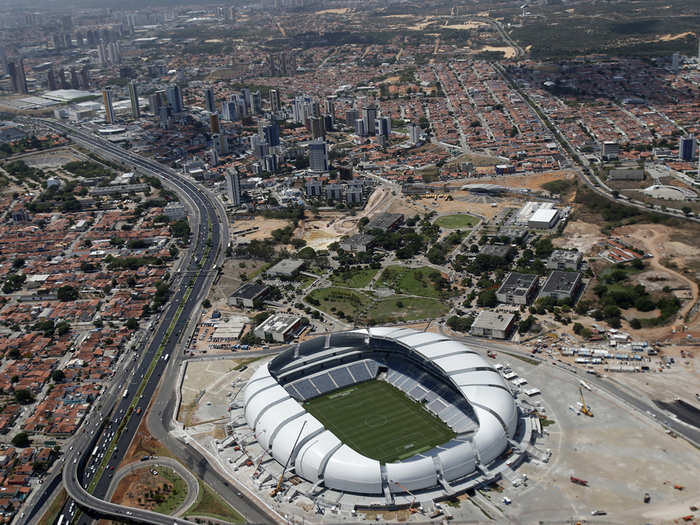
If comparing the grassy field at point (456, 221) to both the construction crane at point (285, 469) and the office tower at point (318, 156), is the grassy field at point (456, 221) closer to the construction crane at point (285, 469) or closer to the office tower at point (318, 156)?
the office tower at point (318, 156)

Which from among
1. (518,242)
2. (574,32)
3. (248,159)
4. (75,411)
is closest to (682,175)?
(518,242)

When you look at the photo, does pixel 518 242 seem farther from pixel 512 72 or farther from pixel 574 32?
pixel 574 32

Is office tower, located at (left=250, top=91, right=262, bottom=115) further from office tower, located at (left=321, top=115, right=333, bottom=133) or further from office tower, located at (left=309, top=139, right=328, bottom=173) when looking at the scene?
office tower, located at (left=309, top=139, right=328, bottom=173)

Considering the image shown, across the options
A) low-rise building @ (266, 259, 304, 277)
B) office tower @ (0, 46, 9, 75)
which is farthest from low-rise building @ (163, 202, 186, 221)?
office tower @ (0, 46, 9, 75)

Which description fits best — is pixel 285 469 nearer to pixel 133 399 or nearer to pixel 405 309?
pixel 133 399

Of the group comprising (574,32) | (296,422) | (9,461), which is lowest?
(9,461)

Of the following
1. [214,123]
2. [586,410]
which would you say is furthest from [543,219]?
[214,123]

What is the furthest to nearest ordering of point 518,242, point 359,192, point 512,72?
1. point 512,72
2. point 359,192
3. point 518,242
